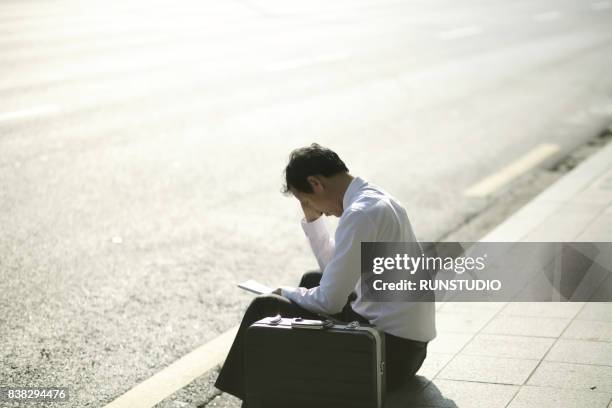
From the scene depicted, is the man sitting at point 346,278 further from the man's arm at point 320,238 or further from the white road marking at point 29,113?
the white road marking at point 29,113

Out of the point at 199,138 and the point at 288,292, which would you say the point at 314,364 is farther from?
the point at 199,138

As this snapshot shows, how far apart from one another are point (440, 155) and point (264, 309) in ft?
20.7

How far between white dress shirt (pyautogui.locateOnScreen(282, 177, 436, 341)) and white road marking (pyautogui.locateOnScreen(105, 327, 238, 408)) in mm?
955

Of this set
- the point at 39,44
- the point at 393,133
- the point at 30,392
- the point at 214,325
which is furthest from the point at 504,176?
the point at 39,44

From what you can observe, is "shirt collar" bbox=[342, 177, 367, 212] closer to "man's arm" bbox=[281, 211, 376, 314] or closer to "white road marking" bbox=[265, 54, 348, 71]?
"man's arm" bbox=[281, 211, 376, 314]

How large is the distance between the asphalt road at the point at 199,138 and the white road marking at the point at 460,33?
Result: 0.13m

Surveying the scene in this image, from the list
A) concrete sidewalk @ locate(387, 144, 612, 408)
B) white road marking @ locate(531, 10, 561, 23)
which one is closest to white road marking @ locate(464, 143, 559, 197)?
concrete sidewalk @ locate(387, 144, 612, 408)

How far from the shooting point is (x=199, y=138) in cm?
1033

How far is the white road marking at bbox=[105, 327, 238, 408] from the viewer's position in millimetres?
4698

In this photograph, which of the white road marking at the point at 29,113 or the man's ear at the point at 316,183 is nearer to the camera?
the man's ear at the point at 316,183

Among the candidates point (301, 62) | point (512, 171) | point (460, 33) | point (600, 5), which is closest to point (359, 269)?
point (512, 171)

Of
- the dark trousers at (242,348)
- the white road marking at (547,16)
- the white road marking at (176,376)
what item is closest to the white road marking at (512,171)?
the white road marking at (176,376)

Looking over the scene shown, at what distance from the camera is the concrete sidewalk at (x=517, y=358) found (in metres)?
4.32

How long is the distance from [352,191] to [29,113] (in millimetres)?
7468
